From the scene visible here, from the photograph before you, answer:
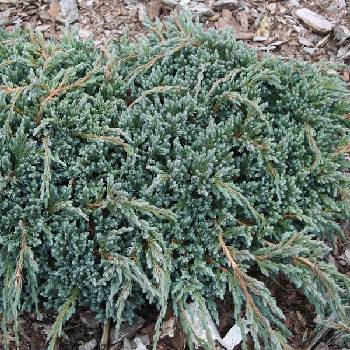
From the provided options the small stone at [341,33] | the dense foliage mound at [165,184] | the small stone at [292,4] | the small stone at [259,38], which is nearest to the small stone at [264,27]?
the small stone at [259,38]

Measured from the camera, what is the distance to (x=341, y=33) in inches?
160

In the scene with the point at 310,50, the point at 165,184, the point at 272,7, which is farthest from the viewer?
the point at 272,7

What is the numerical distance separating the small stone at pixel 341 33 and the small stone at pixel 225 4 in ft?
2.47

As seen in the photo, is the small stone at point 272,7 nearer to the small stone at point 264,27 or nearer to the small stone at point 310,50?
the small stone at point 264,27

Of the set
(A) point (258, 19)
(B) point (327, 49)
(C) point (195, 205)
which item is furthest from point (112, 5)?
(C) point (195, 205)

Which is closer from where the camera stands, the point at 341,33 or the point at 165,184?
the point at 165,184

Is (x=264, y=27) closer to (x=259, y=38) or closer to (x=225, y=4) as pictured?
(x=259, y=38)

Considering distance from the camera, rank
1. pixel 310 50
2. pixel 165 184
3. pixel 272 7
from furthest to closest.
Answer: pixel 272 7
pixel 310 50
pixel 165 184

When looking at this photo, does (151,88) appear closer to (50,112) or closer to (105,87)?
(105,87)

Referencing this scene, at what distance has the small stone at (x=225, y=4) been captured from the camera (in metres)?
4.13

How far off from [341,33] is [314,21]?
0.22 m

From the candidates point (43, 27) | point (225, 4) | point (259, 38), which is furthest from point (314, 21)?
point (43, 27)

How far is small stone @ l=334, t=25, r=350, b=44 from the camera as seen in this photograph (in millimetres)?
4051

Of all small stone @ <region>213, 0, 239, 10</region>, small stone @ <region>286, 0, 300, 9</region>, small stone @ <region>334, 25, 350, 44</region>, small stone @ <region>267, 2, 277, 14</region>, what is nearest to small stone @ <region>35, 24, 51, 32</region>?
small stone @ <region>213, 0, 239, 10</region>
